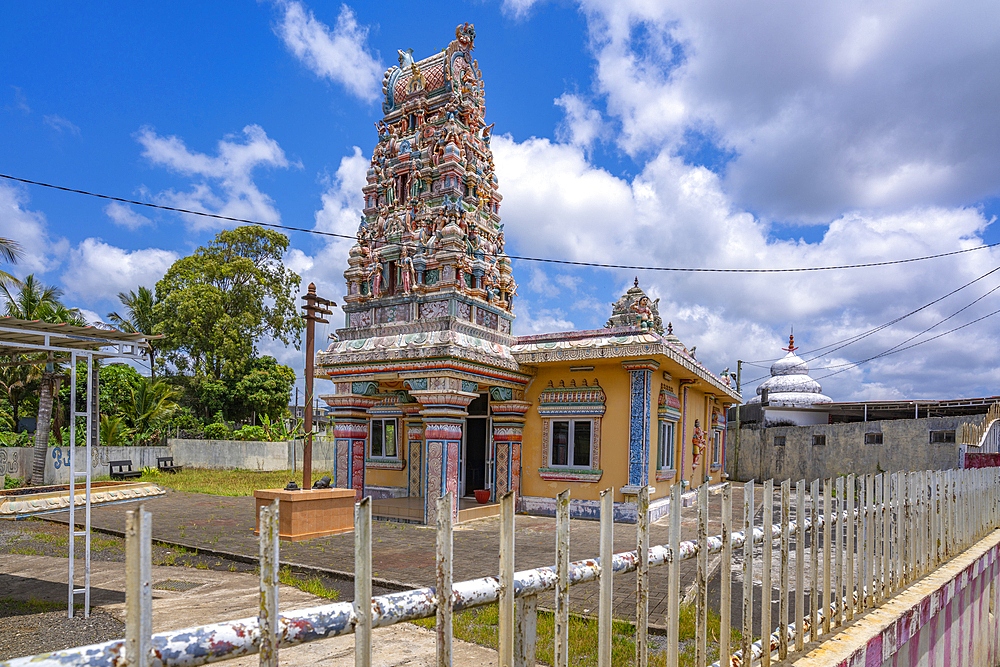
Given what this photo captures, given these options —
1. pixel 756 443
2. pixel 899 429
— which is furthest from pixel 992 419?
pixel 756 443

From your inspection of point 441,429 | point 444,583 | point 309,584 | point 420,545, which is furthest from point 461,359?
point 444,583

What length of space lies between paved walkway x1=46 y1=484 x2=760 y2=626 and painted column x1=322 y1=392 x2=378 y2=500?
6.89ft

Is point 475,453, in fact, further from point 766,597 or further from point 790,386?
point 790,386

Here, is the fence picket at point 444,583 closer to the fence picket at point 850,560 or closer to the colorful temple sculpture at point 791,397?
the fence picket at point 850,560

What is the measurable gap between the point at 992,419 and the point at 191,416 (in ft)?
99.3

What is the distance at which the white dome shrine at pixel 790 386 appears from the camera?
29594mm

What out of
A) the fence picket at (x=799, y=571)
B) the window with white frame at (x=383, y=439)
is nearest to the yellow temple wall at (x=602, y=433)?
the window with white frame at (x=383, y=439)

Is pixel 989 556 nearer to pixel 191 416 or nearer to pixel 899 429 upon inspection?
pixel 899 429

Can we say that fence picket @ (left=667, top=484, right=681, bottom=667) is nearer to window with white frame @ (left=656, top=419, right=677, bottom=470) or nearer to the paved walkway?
the paved walkway

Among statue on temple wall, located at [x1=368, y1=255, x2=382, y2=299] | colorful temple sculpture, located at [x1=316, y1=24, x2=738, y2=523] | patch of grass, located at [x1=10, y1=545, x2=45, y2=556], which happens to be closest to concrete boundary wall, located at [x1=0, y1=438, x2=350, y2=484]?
colorful temple sculpture, located at [x1=316, y1=24, x2=738, y2=523]

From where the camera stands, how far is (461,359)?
37.6 ft

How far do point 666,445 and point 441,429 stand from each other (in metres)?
5.43

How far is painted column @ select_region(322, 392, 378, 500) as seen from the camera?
13719mm

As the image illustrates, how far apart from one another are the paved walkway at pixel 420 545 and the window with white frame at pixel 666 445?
3.78 feet
